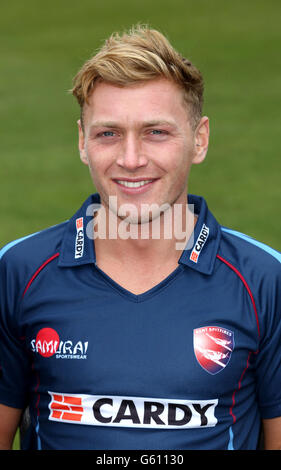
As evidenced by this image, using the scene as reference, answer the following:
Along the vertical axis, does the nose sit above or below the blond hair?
below

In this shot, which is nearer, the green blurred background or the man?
the man

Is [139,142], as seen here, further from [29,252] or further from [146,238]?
[29,252]

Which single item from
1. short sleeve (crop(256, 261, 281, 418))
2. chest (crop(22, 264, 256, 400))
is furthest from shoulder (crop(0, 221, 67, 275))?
short sleeve (crop(256, 261, 281, 418))

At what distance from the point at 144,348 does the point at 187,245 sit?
0.42 meters

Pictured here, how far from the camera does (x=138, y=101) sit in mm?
2631

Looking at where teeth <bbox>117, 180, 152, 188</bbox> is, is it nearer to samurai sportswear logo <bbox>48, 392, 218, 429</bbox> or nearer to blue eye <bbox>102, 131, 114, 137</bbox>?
blue eye <bbox>102, 131, 114, 137</bbox>

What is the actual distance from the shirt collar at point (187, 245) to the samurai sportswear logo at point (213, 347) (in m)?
0.20

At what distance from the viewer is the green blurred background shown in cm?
855

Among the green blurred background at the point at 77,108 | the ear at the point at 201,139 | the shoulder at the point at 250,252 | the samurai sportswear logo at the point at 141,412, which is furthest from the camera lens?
→ the green blurred background at the point at 77,108

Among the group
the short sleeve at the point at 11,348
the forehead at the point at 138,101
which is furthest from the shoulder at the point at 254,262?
the short sleeve at the point at 11,348

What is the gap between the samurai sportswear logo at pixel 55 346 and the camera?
2.68 meters

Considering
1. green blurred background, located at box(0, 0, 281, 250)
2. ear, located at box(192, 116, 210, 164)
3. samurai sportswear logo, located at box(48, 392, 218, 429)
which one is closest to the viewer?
samurai sportswear logo, located at box(48, 392, 218, 429)

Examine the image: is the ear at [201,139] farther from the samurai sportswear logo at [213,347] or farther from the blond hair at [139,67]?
the samurai sportswear logo at [213,347]

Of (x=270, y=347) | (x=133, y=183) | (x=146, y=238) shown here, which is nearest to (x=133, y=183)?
(x=133, y=183)
